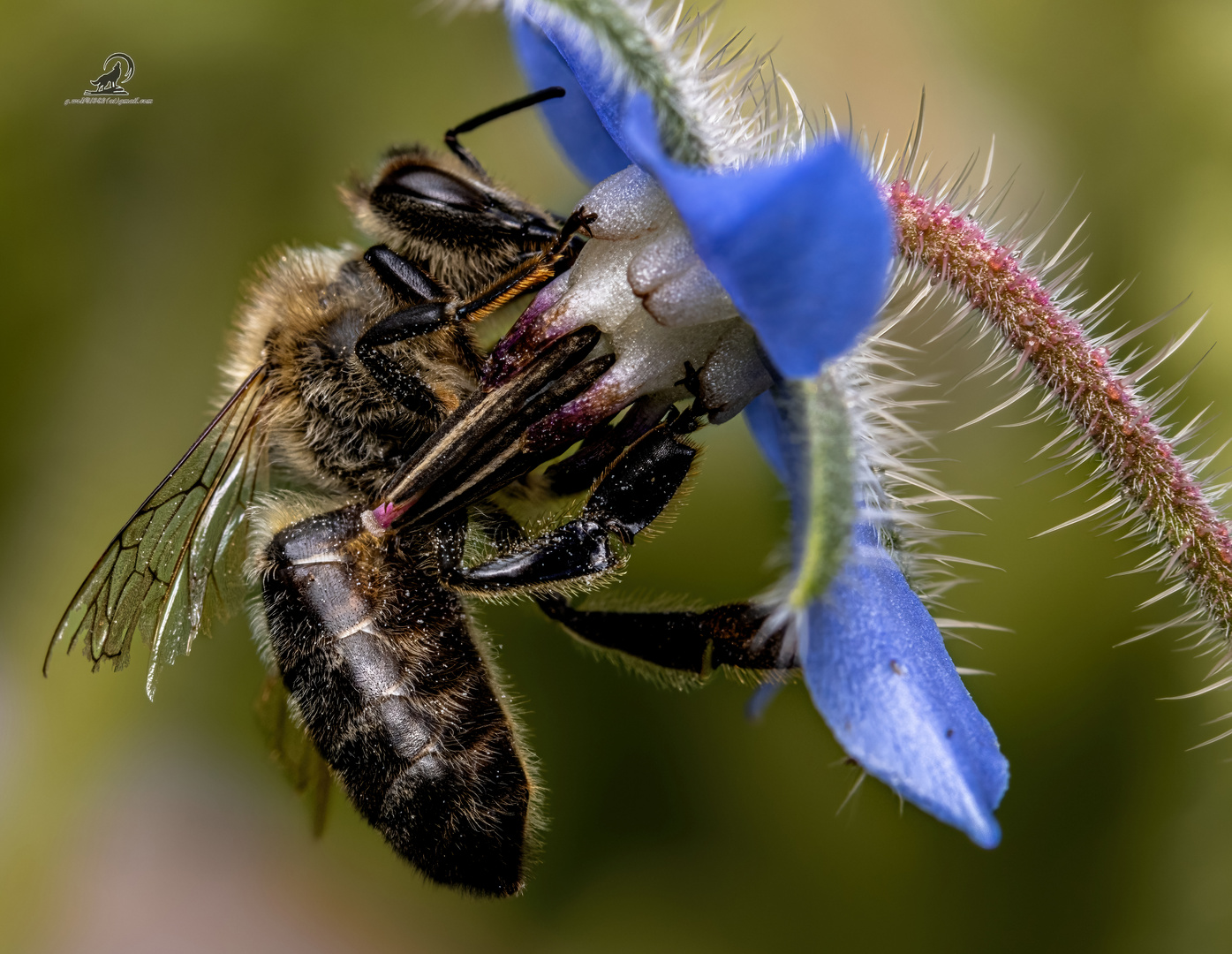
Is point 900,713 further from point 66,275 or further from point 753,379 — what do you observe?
point 66,275

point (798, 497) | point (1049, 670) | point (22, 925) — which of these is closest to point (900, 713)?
point (798, 497)

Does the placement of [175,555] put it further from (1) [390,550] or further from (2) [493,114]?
(2) [493,114]

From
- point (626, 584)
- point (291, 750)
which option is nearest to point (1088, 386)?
point (291, 750)

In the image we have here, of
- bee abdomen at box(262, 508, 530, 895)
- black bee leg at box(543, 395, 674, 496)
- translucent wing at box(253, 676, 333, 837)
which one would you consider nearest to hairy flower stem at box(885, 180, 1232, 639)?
black bee leg at box(543, 395, 674, 496)

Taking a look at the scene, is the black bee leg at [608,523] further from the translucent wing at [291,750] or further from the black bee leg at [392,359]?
the translucent wing at [291,750]

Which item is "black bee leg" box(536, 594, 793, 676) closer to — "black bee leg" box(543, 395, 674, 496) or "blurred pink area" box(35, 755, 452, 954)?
"black bee leg" box(543, 395, 674, 496)
